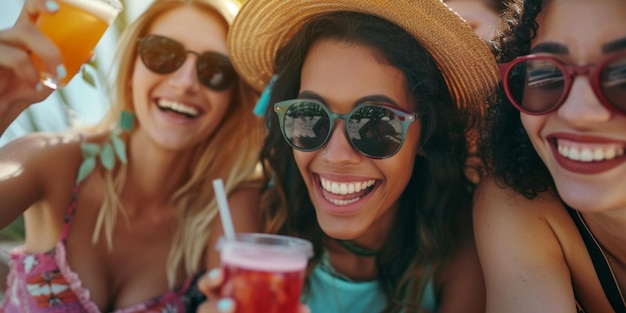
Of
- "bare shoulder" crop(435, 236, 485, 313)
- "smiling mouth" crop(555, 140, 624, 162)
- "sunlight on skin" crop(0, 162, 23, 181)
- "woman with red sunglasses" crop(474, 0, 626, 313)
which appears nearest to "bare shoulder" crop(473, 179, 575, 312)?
"woman with red sunglasses" crop(474, 0, 626, 313)

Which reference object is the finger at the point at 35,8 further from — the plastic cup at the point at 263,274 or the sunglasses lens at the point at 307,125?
the plastic cup at the point at 263,274

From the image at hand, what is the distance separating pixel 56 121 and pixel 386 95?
2.47m

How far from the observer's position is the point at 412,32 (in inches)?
96.1

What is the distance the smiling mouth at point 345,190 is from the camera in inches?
94.3

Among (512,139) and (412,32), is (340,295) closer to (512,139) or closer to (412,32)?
(512,139)

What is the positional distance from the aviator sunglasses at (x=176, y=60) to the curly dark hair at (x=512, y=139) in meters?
1.40

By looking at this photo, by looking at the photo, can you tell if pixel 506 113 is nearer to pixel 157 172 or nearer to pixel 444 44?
pixel 444 44

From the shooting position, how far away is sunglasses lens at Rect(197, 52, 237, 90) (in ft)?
9.86

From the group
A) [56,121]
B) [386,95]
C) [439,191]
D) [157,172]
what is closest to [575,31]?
[386,95]

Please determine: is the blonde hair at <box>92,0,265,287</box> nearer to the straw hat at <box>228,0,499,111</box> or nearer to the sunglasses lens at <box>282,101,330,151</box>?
the straw hat at <box>228,0,499,111</box>

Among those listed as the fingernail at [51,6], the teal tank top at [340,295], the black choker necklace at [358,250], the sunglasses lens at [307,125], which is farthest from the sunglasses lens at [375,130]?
the fingernail at [51,6]

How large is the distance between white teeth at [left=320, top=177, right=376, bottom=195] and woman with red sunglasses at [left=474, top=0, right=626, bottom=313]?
484 mm

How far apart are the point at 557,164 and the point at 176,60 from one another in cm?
192

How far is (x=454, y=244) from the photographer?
8.75ft
